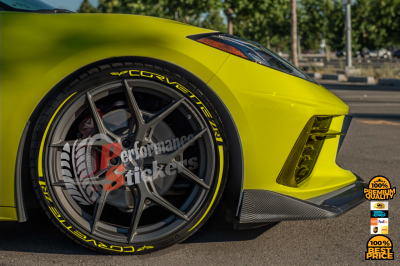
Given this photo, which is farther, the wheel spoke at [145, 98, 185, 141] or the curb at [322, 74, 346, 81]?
the curb at [322, 74, 346, 81]

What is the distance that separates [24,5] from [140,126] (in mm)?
1129

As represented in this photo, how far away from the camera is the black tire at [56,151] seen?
212cm

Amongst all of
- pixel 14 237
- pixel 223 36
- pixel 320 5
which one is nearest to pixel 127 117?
pixel 223 36

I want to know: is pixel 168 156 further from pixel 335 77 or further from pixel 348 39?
pixel 348 39

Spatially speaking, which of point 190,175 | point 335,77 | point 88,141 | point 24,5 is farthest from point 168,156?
point 335,77

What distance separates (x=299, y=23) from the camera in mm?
48625

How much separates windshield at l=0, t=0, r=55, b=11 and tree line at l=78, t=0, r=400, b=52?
19.7 m

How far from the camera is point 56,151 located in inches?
85.1

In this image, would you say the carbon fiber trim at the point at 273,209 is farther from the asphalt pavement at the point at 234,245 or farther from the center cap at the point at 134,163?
the center cap at the point at 134,163

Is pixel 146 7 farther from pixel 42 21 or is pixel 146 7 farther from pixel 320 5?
pixel 42 21

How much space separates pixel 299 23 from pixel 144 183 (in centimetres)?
4928

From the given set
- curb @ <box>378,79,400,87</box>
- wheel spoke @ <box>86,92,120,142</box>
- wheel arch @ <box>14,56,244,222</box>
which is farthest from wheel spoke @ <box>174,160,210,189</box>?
curb @ <box>378,79,400,87</box>

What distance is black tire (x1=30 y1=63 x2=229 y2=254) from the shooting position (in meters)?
2.12

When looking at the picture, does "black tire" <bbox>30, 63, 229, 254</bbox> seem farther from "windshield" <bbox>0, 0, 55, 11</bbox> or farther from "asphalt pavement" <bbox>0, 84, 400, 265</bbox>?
"windshield" <bbox>0, 0, 55, 11</bbox>
